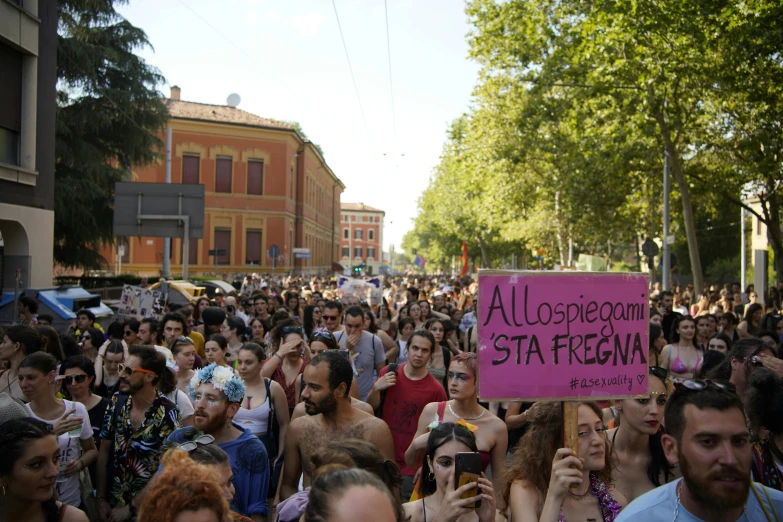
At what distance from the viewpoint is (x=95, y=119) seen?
93.1 feet

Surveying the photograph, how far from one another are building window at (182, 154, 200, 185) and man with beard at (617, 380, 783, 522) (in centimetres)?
5140

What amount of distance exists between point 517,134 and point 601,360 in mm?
31693

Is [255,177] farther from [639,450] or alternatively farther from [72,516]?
[72,516]

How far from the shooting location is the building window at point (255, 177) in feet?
177

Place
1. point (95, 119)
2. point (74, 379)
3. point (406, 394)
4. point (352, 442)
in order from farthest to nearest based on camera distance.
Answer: point (95, 119) → point (406, 394) → point (74, 379) → point (352, 442)

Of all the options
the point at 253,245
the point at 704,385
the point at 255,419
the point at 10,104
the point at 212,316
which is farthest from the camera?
the point at 253,245

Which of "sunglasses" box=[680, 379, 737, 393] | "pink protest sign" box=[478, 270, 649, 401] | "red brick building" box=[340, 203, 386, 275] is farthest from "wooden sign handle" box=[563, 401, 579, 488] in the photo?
"red brick building" box=[340, 203, 386, 275]

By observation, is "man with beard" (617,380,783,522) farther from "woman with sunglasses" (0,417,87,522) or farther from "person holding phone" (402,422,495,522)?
"woman with sunglasses" (0,417,87,522)

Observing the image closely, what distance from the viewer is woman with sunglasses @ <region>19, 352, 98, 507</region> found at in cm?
498

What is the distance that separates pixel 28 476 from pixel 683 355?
283 inches

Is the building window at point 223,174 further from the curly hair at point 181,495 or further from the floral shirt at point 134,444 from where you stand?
the curly hair at point 181,495

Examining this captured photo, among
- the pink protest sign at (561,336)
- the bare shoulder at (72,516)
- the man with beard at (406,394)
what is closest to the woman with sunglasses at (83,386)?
the bare shoulder at (72,516)

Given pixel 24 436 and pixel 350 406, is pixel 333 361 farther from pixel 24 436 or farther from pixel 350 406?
pixel 24 436

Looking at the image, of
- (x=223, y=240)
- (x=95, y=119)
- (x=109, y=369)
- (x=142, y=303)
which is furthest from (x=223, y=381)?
(x=223, y=240)
